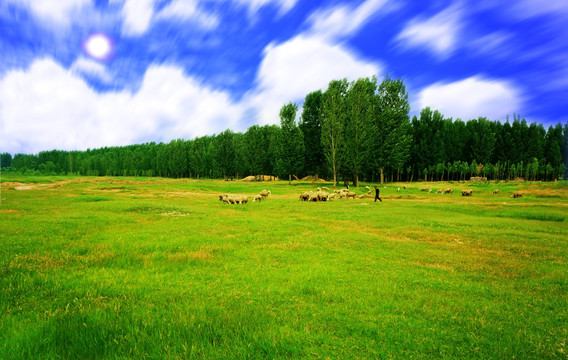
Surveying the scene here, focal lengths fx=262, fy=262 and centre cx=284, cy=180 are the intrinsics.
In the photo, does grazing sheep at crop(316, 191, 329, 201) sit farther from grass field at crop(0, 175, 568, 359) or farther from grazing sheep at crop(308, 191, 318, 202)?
grass field at crop(0, 175, 568, 359)

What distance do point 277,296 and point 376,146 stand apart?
207 ft

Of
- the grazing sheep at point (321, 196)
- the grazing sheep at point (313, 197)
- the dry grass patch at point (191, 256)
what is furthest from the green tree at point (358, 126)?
the dry grass patch at point (191, 256)

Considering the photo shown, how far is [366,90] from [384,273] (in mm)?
63766

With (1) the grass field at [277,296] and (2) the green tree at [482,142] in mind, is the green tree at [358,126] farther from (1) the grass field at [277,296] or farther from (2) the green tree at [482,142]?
(2) the green tree at [482,142]

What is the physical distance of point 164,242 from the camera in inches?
505

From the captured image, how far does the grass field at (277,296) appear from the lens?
16.7 feet

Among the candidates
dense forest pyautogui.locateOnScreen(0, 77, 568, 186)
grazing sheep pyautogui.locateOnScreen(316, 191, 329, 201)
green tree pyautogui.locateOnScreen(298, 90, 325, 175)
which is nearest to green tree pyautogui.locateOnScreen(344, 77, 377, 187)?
dense forest pyautogui.locateOnScreen(0, 77, 568, 186)

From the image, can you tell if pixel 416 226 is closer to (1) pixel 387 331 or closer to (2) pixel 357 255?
(2) pixel 357 255

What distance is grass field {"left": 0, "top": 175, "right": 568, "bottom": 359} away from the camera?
16.7 feet

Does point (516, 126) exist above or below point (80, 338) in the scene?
above

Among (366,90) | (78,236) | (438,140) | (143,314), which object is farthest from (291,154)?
(143,314)

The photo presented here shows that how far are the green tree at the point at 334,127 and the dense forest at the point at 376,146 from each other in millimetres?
239

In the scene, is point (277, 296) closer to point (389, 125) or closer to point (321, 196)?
point (321, 196)

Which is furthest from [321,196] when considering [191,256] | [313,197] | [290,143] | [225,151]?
[225,151]
